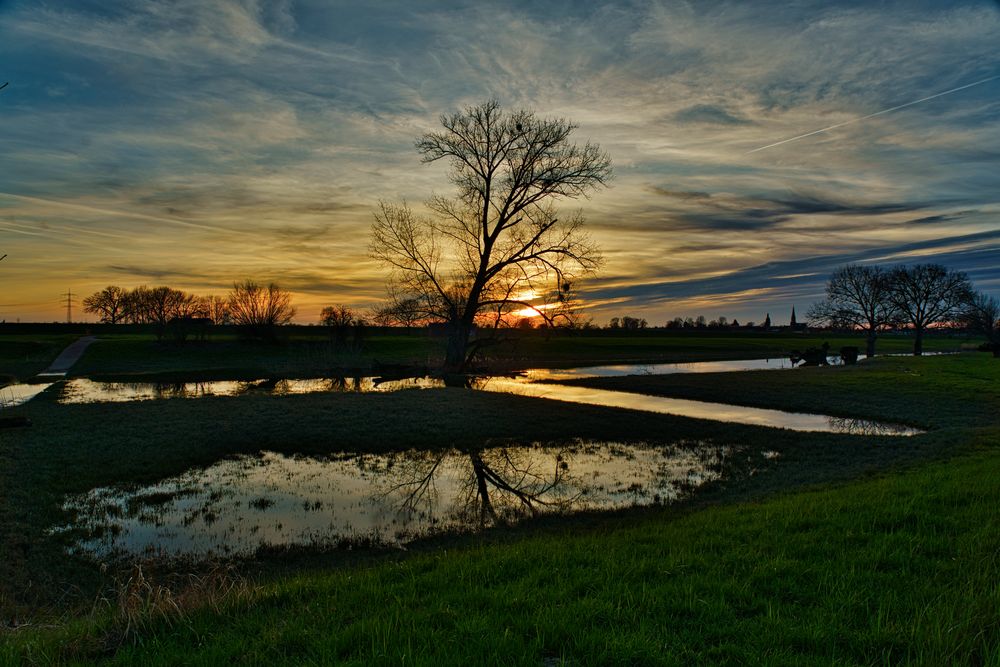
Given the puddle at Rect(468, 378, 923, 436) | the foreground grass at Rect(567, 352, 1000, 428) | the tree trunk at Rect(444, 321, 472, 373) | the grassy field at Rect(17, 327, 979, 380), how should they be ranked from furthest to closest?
the grassy field at Rect(17, 327, 979, 380), the tree trunk at Rect(444, 321, 472, 373), the foreground grass at Rect(567, 352, 1000, 428), the puddle at Rect(468, 378, 923, 436)

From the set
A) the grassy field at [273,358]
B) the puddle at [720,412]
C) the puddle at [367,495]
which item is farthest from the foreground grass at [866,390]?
the puddle at [367,495]

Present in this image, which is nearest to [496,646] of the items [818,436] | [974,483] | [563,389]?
[974,483]

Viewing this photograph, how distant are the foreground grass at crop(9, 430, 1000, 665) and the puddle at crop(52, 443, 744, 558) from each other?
2.93 m

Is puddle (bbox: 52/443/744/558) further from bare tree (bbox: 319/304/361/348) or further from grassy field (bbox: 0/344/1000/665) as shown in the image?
bare tree (bbox: 319/304/361/348)

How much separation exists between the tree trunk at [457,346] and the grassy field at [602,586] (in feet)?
80.7

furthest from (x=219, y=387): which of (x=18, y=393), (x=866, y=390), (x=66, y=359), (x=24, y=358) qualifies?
(x=866, y=390)

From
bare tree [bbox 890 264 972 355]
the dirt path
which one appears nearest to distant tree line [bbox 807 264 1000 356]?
bare tree [bbox 890 264 972 355]

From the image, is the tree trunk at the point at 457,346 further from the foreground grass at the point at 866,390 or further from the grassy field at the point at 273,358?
the foreground grass at the point at 866,390

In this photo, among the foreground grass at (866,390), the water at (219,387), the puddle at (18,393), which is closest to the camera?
the foreground grass at (866,390)

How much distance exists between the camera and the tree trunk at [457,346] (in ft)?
119

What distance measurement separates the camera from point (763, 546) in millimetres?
6047

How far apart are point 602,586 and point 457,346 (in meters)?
32.6

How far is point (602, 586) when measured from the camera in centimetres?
510

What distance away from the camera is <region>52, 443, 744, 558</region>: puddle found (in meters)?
8.61
